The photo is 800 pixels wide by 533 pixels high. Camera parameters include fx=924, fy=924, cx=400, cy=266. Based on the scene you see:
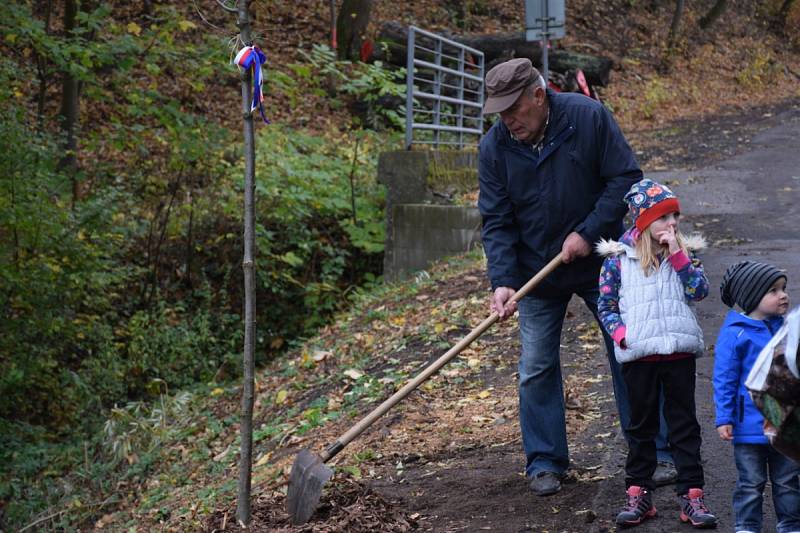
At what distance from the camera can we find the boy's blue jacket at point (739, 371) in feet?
11.9

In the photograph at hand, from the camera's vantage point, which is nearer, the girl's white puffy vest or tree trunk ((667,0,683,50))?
the girl's white puffy vest

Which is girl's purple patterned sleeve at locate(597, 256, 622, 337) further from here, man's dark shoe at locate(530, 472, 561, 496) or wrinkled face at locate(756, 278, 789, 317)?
man's dark shoe at locate(530, 472, 561, 496)

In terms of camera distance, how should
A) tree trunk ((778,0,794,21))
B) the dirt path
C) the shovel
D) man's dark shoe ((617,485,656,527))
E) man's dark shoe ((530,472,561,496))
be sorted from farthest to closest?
tree trunk ((778,0,794,21)) < man's dark shoe ((530,472,561,496)) < the shovel < the dirt path < man's dark shoe ((617,485,656,527))

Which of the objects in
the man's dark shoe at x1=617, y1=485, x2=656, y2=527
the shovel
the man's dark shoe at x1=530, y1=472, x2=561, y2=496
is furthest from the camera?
the man's dark shoe at x1=530, y1=472, x2=561, y2=496

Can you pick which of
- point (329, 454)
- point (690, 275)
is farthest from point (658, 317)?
point (329, 454)

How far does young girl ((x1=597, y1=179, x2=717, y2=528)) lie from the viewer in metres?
4.00

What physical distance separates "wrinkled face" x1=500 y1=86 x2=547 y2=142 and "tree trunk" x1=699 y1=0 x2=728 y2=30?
26.0 metres

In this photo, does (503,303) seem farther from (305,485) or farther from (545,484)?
(305,485)

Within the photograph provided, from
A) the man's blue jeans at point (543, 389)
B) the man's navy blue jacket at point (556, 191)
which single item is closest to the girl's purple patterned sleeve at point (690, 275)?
the man's navy blue jacket at point (556, 191)

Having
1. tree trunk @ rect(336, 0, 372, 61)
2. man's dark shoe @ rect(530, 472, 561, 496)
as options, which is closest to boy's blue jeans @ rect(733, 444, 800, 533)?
man's dark shoe @ rect(530, 472, 561, 496)

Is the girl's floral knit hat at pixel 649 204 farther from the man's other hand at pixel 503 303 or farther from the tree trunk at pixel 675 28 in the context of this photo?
the tree trunk at pixel 675 28

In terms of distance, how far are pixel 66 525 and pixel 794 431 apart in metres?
6.79

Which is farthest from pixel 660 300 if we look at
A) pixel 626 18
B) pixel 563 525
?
pixel 626 18

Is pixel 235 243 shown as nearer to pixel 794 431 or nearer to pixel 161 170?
pixel 161 170
